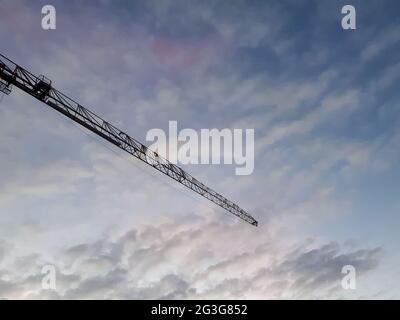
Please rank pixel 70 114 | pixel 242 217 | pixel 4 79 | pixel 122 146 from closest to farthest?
pixel 4 79, pixel 70 114, pixel 122 146, pixel 242 217

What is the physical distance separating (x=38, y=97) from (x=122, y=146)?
59.4ft

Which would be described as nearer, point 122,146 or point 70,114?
point 70,114
